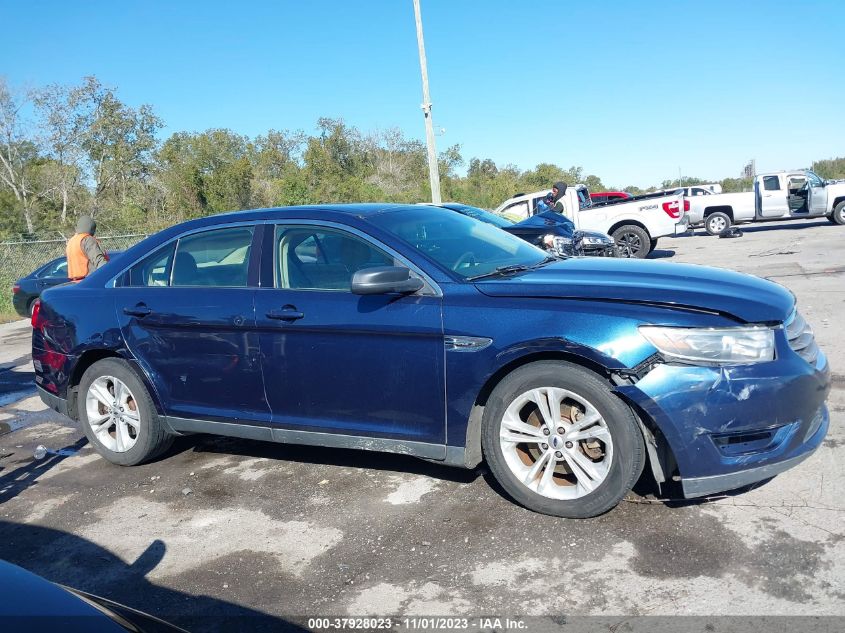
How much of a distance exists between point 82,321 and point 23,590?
3566mm

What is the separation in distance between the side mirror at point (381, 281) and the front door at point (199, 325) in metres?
0.89

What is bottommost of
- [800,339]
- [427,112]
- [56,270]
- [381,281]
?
[800,339]

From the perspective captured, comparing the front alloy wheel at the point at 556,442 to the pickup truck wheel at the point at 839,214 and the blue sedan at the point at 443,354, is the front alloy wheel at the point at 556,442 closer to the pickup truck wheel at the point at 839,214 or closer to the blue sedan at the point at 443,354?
the blue sedan at the point at 443,354

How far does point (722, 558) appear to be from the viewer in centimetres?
318

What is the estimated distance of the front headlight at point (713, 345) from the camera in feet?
11.0

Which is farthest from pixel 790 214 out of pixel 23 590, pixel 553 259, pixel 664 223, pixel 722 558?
pixel 23 590

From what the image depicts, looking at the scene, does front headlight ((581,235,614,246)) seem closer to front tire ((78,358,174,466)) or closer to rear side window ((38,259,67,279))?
front tire ((78,358,174,466))

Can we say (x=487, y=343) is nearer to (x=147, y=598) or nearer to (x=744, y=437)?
(x=744, y=437)

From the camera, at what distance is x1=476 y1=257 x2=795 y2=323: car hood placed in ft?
11.4

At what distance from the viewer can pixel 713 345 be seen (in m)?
3.36

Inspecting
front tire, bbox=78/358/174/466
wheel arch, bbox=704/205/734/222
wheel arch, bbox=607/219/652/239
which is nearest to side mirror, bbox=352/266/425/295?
front tire, bbox=78/358/174/466

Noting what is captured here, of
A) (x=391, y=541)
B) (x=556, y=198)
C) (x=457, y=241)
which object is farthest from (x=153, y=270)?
(x=556, y=198)

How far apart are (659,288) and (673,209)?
45.3 feet

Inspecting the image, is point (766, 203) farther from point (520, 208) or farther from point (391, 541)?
point (391, 541)
